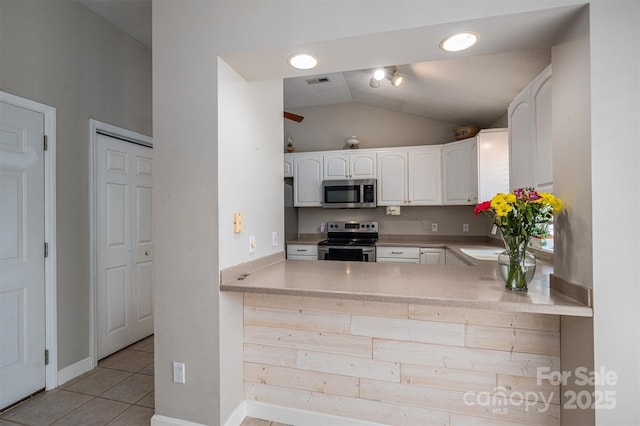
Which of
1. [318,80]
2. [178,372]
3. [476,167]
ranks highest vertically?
[318,80]

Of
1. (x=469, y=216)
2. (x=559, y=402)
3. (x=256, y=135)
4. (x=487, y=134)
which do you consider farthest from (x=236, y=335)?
(x=469, y=216)

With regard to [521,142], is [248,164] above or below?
below

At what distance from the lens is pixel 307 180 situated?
4539 millimetres

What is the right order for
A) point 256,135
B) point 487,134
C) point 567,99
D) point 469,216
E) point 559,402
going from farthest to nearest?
point 469,216 < point 487,134 < point 256,135 < point 559,402 < point 567,99

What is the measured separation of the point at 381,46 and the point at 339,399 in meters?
1.94

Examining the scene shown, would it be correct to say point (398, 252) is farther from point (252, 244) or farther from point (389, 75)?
point (252, 244)

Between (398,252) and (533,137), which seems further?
(398,252)

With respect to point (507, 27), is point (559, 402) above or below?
below

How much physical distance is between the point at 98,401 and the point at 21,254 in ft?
3.73

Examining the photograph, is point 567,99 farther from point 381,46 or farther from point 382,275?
point 382,275

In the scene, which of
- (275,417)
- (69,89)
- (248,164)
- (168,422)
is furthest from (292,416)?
(69,89)

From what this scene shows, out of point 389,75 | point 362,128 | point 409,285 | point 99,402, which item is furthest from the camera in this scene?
point 362,128

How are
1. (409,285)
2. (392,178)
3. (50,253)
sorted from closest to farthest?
(409,285) → (50,253) → (392,178)

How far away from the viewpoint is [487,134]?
341 centimetres
